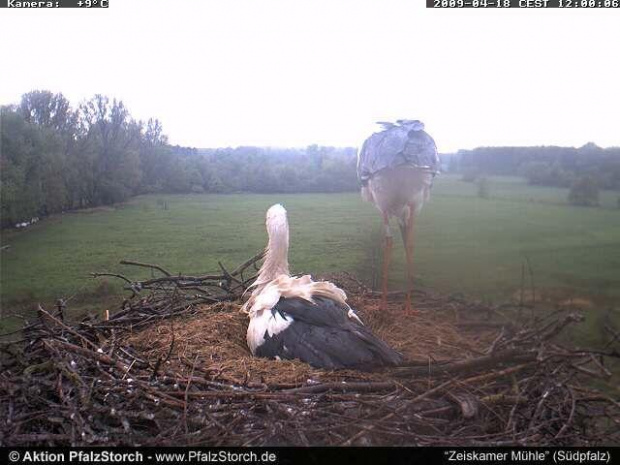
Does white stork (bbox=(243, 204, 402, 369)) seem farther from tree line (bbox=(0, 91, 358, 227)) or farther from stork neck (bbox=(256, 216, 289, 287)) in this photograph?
tree line (bbox=(0, 91, 358, 227))

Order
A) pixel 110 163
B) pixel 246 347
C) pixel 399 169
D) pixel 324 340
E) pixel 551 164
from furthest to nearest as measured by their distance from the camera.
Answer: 1. pixel 110 163
2. pixel 551 164
3. pixel 399 169
4. pixel 246 347
5. pixel 324 340

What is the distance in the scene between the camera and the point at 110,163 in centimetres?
398

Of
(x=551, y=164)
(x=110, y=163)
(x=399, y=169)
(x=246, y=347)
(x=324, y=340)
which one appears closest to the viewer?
(x=324, y=340)

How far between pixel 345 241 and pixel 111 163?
2069 mm

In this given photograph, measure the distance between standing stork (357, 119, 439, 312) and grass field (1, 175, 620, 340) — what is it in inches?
8.3

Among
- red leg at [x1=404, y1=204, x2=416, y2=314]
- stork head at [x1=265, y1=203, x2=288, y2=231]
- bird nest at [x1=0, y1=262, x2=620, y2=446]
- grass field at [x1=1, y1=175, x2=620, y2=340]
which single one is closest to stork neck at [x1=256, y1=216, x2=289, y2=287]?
stork head at [x1=265, y1=203, x2=288, y2=231]

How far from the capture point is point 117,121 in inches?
165

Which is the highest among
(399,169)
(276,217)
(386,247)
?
(399,169)

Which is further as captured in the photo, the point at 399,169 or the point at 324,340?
the point at 399,169

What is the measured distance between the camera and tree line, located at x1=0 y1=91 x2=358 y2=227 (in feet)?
12.7

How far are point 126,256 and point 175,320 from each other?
59.0 inches

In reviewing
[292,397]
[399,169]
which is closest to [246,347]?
[292,397]

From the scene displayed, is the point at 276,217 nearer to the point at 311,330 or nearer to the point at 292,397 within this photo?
the point at 311,330
